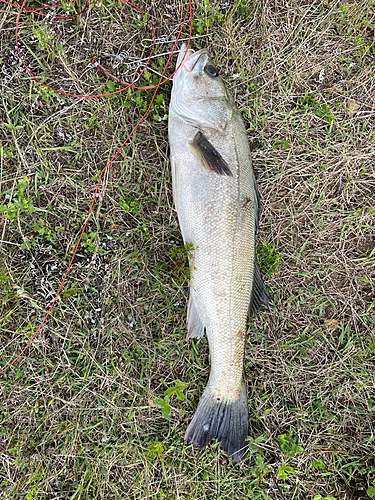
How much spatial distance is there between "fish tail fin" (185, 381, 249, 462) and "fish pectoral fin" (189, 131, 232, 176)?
1.63 m

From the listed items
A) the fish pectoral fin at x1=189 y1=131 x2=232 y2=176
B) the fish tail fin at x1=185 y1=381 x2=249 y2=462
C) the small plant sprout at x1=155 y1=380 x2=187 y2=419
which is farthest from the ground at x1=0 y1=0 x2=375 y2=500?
the fish pectoral fin at x1=189 y1=131 x2=232 y2=176

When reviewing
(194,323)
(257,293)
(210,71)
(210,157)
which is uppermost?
(210,71)

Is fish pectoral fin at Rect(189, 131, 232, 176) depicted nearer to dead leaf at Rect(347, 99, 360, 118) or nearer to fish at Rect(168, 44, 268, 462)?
fish at Rect(168, 44, 268, 462)

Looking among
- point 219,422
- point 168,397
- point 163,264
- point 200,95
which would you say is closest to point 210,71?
point 200,95

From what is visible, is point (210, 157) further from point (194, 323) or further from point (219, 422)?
point (219, 422)

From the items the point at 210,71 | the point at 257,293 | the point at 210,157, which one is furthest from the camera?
the point at 257,293

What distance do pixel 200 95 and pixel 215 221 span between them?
935 mm

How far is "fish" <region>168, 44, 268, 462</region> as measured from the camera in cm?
218

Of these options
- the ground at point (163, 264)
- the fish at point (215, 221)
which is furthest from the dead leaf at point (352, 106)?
the fish at point (215, 221)

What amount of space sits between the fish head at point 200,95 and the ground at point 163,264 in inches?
13.8

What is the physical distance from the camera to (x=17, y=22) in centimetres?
252

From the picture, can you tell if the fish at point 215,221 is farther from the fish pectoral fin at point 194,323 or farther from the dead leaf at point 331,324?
the dead leaf at point 331,324

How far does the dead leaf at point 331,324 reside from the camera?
2.73 metres

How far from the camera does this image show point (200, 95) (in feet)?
7.30
